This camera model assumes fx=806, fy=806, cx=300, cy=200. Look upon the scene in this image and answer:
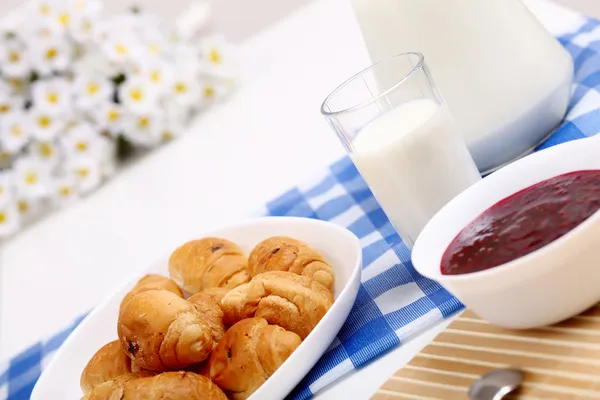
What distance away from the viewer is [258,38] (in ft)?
7.32

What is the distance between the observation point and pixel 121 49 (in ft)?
5.48

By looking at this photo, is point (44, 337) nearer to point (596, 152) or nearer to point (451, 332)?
point (451, 332)

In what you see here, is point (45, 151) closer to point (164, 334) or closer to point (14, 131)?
point (14, 131)

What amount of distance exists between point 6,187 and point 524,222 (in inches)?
50.1

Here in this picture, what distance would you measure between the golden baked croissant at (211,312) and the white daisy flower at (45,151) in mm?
954

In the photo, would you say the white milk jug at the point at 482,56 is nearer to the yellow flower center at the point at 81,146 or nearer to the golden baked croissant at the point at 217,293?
the golden baked croissant at the point at 217,293

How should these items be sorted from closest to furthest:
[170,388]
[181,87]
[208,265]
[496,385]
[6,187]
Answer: [496,385] → [170,388] → [208,265] → [6,187] → [181,87]

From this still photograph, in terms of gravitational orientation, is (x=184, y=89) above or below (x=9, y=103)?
below

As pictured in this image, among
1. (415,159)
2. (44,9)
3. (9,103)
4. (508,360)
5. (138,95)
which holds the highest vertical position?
(44,9)

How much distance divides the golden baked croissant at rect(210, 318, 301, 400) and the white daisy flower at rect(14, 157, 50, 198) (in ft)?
3.40

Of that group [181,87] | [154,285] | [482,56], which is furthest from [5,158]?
[482,56]

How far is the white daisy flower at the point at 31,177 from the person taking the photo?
1644 mm

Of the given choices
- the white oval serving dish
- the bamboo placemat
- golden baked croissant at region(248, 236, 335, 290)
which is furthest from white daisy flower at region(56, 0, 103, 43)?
the bamboo placemat

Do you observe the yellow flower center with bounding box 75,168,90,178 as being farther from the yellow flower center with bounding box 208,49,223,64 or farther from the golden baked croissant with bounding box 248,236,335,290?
the golden baked croissant with bounding box 248,236,335,290
